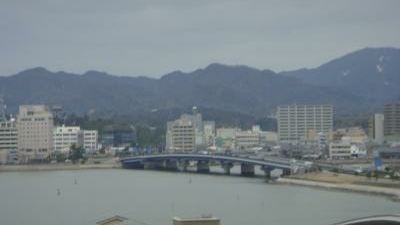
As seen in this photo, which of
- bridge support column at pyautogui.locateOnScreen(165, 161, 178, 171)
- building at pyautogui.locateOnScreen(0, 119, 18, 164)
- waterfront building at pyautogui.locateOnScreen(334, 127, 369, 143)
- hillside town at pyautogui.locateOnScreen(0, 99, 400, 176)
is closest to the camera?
bridge support column at pyautogui.locateOnScreen(165, 161, 178, 171)

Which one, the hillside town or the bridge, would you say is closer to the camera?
the bridge

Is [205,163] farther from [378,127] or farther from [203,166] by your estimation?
[378,127]

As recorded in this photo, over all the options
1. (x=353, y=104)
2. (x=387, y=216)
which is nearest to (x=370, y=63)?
(x=353, y=104)

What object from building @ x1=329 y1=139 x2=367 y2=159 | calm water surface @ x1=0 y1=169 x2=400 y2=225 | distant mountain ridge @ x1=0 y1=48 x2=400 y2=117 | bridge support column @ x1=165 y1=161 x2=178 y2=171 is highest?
distant mountain ridge @ x1=0 y1=48 x2=400 y2=117

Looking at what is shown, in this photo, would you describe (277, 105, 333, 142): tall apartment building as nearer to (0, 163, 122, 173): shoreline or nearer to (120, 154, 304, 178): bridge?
(120, 154, 304, 178): bridge

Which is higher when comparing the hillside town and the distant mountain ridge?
the distant mountain ridge

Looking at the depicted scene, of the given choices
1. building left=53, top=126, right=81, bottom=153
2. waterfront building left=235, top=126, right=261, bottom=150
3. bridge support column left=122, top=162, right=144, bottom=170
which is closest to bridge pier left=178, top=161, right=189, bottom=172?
bridge support column left=122, top=162, right=144, bottom=170

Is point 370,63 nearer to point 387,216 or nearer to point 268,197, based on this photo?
point 268,197

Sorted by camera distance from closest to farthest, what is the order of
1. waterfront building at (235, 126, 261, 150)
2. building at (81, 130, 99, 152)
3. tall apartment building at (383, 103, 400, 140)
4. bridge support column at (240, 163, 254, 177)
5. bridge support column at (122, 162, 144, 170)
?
bridge support column at (240, 163, 254, 177)
bridge support column at (122, 162, 144, 170)
building at (81, 130, 99, 152)
waterfront building at (235, 126, 261, 150)
tall apartment building at (383, 103, 400, 140)
